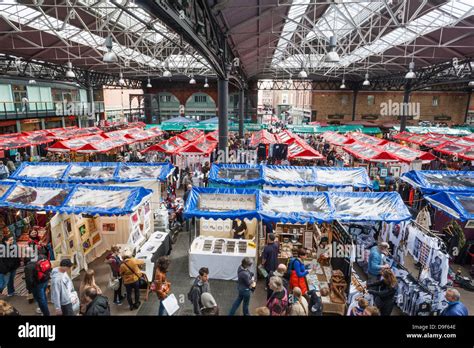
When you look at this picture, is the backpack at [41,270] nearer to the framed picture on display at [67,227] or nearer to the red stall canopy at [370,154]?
the framed picture on display at [67,227]

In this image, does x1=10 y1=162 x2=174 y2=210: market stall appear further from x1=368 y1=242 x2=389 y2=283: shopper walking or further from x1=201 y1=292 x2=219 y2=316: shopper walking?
x1=368 y1=242 x2=389 y2=283: shopper walking

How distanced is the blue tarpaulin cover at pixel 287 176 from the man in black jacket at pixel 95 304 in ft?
19.5

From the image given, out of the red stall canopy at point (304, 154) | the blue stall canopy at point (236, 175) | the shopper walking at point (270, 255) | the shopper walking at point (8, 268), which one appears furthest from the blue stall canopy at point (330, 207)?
the red stall canopy at point (304, 154)

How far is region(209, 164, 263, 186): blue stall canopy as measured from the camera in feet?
32.2

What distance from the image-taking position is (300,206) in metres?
7.25

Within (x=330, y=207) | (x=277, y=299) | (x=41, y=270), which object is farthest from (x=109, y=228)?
(x=330, y=207)

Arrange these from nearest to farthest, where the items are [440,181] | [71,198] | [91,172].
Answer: [71,198], [440,181], [91,172]

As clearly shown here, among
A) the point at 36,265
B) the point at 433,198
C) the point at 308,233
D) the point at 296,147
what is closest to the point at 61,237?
the point at 36,265

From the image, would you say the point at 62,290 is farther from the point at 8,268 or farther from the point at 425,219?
the point at 425,219

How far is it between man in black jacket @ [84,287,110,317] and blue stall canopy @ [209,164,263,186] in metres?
5.94

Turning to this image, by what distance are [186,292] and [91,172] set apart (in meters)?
6.16

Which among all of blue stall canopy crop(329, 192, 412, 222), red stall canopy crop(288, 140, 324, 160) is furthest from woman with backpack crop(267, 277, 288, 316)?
red stall canopy crop(288, 140, 324, 160)

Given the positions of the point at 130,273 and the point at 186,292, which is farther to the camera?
the point at 186,292
